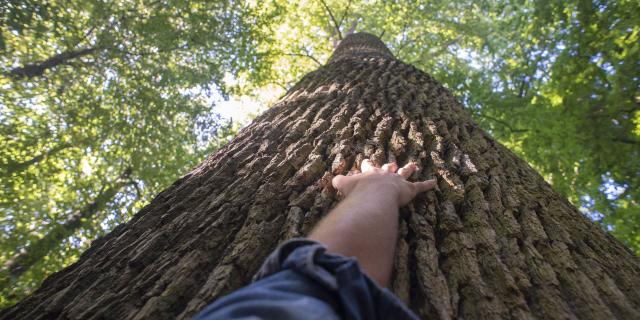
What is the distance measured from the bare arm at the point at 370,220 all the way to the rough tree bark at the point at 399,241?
0.23ft

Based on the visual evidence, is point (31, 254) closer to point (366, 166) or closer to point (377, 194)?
point (366, 166)

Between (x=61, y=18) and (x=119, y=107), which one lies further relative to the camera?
(x=119, y=107)

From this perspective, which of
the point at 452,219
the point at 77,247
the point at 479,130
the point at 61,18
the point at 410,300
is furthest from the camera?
the point at 77,247

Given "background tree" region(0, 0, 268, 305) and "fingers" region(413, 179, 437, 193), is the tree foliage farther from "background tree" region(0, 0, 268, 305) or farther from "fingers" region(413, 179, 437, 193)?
"fingers" region(413, 179, 437, 193)

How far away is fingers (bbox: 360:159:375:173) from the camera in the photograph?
1.83 meters

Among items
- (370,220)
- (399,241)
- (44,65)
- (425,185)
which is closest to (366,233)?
(370,220)

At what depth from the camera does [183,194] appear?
1971mm

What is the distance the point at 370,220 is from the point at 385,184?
0.32m

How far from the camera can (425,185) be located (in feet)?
5.63

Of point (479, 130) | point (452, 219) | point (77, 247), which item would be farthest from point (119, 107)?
point (452, 219)

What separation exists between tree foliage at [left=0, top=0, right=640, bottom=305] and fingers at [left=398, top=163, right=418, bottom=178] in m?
5.10

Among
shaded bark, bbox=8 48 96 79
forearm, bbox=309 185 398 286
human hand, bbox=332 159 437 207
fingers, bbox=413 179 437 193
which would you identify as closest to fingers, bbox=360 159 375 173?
human hand, bbox=332 159 437 207

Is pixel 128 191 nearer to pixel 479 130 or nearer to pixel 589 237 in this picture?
pixel 479 130

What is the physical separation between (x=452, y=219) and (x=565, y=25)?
678 cm
